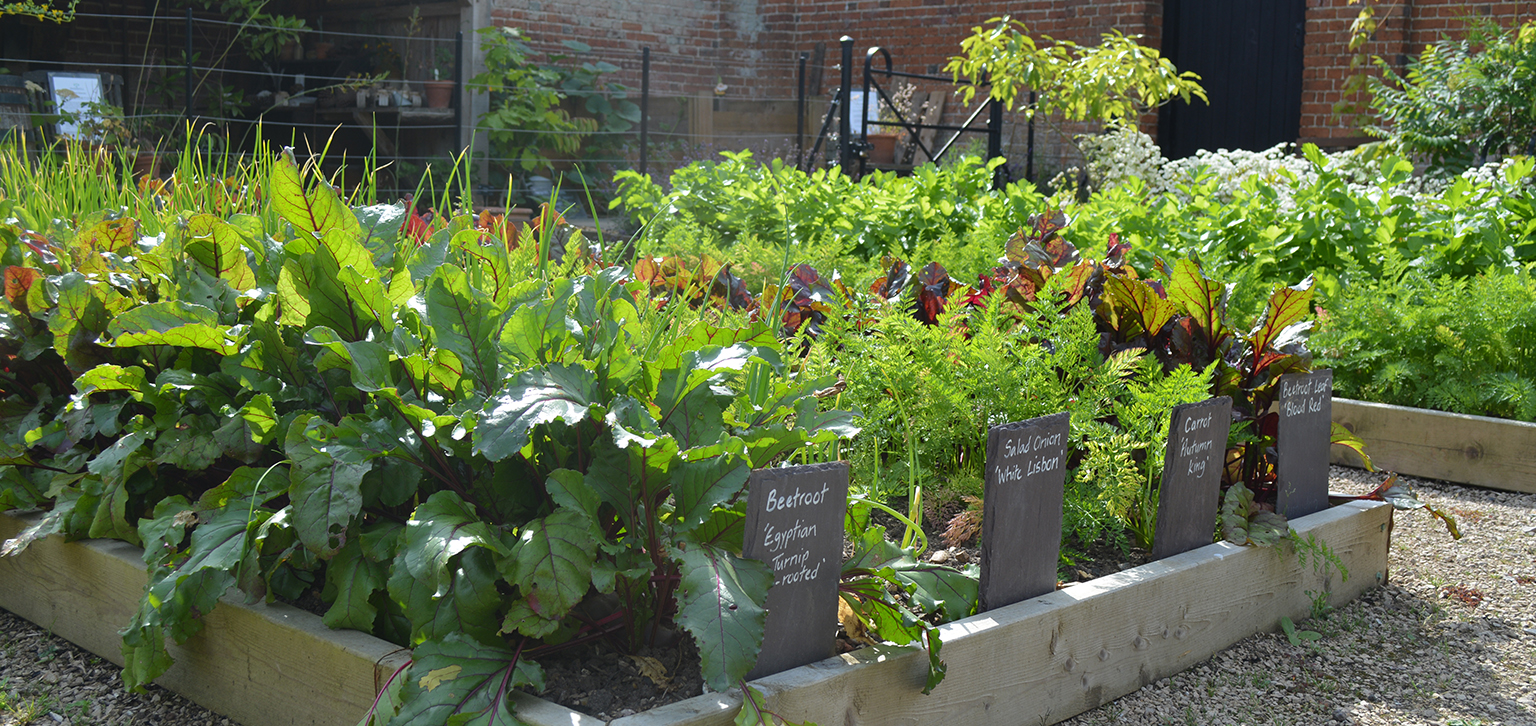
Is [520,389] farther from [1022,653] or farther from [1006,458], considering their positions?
[1022,653]

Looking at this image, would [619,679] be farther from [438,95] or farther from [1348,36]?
[1348,36]

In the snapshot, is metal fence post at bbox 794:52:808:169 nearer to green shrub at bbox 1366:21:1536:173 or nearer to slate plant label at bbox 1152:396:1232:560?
green shrub at bbox 1366:21:1536:173

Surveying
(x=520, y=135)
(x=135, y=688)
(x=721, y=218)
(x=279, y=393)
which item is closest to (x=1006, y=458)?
(x=279, y=393)

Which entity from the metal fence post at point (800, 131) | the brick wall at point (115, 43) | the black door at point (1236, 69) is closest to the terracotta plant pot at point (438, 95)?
the brick wall at point (115, 43)

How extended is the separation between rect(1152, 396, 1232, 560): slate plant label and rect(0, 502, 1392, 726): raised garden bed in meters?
0.04

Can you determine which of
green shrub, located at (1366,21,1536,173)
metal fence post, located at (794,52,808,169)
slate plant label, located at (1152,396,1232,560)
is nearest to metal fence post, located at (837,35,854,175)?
metal fence post, located at (794,52,808,169)

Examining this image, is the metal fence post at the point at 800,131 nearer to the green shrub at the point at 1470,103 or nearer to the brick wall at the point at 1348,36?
the brick wall at the point at 1348,36

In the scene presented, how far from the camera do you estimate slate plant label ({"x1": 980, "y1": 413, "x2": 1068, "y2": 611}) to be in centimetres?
174

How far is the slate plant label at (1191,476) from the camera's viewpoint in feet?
6.61

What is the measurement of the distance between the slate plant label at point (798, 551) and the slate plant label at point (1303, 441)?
1.20 meters

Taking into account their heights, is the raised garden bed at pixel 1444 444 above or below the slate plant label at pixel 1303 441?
below

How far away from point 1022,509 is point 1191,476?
0.47 metres

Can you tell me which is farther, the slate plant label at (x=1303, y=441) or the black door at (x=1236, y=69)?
the black door at (x=1236, y=69)

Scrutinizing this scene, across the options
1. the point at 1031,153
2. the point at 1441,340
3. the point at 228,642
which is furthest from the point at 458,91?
the point at 228,642
